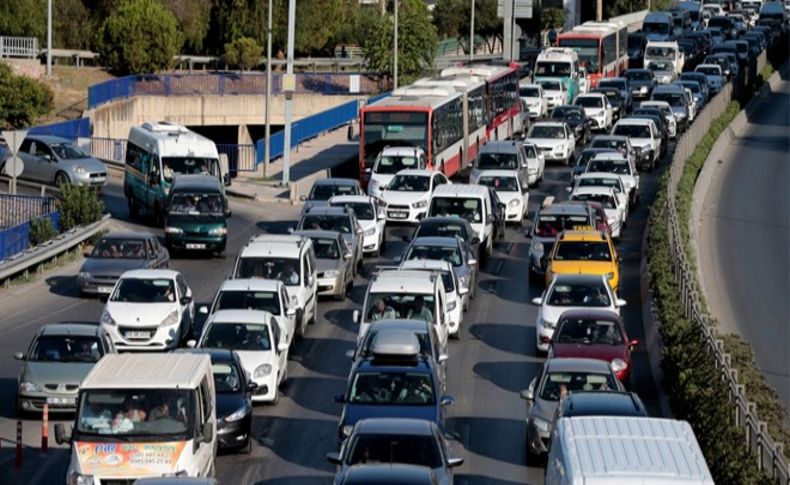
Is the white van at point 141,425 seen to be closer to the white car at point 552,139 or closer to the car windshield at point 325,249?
the car windshield at point 325,249

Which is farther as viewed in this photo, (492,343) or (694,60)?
(694,60)

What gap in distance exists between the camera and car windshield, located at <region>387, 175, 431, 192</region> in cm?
4722

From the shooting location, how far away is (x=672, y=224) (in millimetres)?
39969

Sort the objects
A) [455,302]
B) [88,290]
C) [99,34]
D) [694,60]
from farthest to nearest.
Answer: [694,60], [99,34], [88,290], [455,302]

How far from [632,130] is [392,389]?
36.9 meters

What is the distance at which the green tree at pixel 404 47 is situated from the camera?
285 ft

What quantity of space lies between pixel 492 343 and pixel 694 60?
6941 cm

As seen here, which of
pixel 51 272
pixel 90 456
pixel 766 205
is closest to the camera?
pixel 90 456

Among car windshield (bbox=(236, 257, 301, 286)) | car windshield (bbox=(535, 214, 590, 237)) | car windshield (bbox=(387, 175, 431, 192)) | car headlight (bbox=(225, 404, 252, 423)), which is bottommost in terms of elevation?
car headlight (bbox=(225, 404, 252, 423))

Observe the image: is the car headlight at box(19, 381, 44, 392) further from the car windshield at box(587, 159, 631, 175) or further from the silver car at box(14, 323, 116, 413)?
the car windshield at box(587, 159, 631, 175)

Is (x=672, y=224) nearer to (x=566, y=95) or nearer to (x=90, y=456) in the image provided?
(x=90, y=456)

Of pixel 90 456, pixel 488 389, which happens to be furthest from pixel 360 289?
pixel 90 456

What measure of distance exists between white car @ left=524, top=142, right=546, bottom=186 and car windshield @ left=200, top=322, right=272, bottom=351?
27413 millimetres

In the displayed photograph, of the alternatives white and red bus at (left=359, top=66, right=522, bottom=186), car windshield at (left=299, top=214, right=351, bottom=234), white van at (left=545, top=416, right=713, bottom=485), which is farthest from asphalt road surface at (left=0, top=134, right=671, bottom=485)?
white van at (left=545, top=416, right=713, bottom=485)
